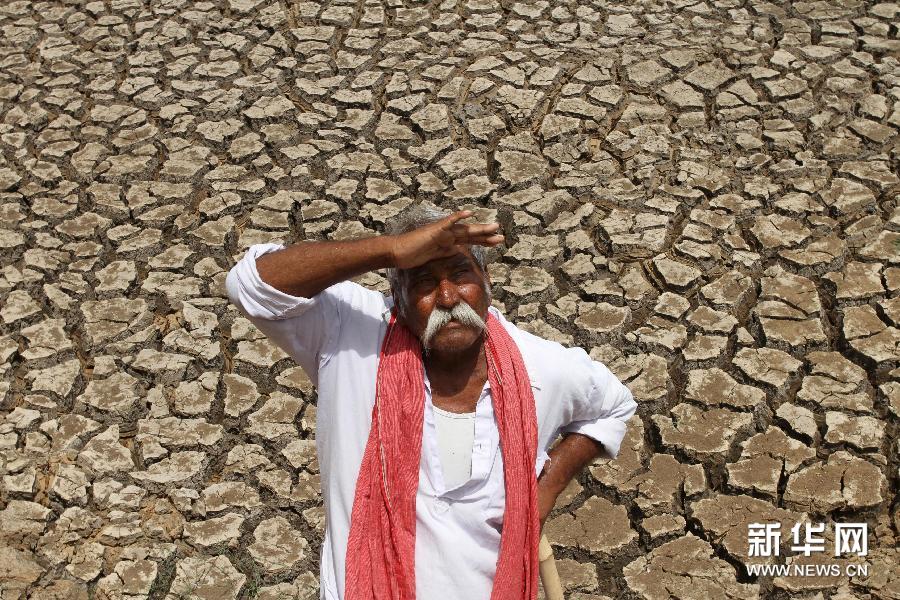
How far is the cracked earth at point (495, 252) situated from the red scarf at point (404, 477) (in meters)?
1.18

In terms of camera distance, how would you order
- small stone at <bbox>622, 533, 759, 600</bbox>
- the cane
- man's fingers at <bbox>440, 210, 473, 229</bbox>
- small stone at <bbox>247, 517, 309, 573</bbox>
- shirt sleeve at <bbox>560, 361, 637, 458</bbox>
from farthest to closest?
1. small stone at <bbox>247, 517, 309, 573</bbox>
2. small stone at <bbox>622, 533, 759, 600</bbox>
3. the cane
4. shirt sleeve at <bbox>560, 361, 637, 458</bbox>
5. man's fingers at <bbox>440, 210, 473, 229</bbox>

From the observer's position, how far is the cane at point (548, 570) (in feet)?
8.91

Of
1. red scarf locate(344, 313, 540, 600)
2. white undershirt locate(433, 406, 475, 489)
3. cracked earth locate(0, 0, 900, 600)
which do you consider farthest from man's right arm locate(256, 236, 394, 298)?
cracked earth locate(0, 0, 900, 600)

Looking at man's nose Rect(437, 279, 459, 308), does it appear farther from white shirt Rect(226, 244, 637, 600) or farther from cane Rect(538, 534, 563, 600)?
cane Rect(538, 534, 563, 600)

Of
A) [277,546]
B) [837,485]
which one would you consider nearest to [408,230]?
[277,546]

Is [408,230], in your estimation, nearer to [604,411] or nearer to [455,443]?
[455,443]

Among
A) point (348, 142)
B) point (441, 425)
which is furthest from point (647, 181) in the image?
point (441, 425)

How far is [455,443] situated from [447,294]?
315 mm

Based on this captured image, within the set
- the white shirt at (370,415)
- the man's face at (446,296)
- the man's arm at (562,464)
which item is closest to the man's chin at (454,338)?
the man's face at (446,296)

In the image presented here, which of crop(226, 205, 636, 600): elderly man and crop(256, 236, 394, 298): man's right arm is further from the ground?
crop(256, 236, 394, 298): man's right arm

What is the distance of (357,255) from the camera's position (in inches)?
89.7

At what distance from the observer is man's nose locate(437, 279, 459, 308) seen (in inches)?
91.4

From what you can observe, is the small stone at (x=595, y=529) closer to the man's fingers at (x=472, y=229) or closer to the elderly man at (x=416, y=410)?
the elderly man at (x=416, y=410)

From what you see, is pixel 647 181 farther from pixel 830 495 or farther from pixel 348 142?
pixel 830 495
